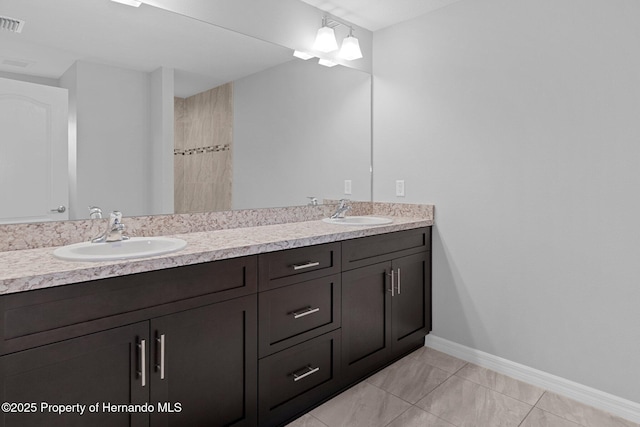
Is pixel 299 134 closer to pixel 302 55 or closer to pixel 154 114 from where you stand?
pixel 302 55

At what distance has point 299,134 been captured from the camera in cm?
260

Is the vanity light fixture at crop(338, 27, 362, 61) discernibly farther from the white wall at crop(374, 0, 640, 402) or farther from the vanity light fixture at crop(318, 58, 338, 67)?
the white wall at crop(374, 0, 640, 402)

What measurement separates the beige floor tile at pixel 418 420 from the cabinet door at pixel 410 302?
506mm

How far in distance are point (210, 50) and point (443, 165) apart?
1.57 meters

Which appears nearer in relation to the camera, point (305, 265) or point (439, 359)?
point (305, 265)

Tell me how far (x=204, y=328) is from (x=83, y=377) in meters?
0.40

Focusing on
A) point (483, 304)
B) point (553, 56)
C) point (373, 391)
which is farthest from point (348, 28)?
point (373, 391)

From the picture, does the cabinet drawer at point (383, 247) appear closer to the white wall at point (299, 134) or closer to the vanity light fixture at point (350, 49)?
the white wall at point (299, 134)

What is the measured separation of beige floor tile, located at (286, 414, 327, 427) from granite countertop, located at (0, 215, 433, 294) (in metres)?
0.83

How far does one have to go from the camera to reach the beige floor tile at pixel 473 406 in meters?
1.83

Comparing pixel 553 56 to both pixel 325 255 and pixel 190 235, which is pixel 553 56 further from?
pixel 190 235

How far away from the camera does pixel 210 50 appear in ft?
6.83

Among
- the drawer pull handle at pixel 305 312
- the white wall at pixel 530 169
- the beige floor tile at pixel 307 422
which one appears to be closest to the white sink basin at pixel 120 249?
the drawer pull handle at pixel 305 312

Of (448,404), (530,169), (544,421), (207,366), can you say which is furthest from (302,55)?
(544,421)
